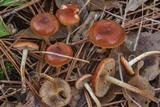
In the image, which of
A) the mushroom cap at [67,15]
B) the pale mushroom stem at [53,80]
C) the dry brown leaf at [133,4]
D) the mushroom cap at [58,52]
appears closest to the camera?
the pale mushroom stem at [53,80]

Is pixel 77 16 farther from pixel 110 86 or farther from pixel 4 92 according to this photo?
pixel 4 92

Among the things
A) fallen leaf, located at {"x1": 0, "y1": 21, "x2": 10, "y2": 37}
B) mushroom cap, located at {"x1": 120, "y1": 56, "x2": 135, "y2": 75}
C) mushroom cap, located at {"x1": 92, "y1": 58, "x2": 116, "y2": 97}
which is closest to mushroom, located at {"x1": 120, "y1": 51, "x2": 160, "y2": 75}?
mushroom cap, located at {"x1": 120, "y1": 56, "x2": 135, "y2": 75}

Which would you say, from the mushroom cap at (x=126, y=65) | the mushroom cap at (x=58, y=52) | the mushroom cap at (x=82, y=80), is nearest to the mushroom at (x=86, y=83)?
the mushroom cap at (x=82, y=80)

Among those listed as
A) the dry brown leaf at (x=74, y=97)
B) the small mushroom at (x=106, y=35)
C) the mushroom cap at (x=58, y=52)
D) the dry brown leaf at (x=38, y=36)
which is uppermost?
the small mushroom at (x=106, y=35)

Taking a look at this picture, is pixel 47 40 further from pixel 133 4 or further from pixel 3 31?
pixel 133 4

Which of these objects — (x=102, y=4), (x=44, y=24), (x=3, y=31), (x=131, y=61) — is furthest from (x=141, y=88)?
(x=3, y=31)

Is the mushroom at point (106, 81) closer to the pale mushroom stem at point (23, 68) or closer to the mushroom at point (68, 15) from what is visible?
the mushroom at point (68, 15)

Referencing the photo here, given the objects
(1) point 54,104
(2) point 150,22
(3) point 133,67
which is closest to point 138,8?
(2) point 150,22
